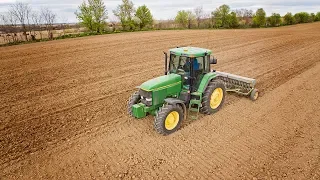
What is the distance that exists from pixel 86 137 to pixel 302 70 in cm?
1237

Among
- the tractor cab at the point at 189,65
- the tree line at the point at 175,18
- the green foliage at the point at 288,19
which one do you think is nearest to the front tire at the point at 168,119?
the tractor cab at the point at 189,65

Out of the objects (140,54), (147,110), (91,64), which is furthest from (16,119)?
(140,54)

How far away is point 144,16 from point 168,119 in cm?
5061

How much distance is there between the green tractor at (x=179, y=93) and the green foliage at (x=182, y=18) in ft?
200

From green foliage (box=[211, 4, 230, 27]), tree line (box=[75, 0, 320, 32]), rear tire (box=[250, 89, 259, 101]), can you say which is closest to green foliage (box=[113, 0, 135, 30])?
tree line (box=[75, 0, 320, 32])

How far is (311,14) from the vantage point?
75062 mm

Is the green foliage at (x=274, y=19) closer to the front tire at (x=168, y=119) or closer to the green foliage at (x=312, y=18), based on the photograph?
the green foliage at (x=312, y=18)

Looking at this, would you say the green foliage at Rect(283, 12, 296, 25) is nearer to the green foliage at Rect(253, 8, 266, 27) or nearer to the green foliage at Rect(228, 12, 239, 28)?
the green foliage at Rect(253, 8, 266, 27)

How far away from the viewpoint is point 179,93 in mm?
7605

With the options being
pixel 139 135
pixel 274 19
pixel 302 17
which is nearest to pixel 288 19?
pixel 274 19

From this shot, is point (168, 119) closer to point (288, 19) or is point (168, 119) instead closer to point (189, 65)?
point (189, 65)

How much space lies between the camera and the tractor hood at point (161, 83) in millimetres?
6766

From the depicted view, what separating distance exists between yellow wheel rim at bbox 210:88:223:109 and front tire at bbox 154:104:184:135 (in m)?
1.64

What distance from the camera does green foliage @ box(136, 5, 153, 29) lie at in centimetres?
5394
